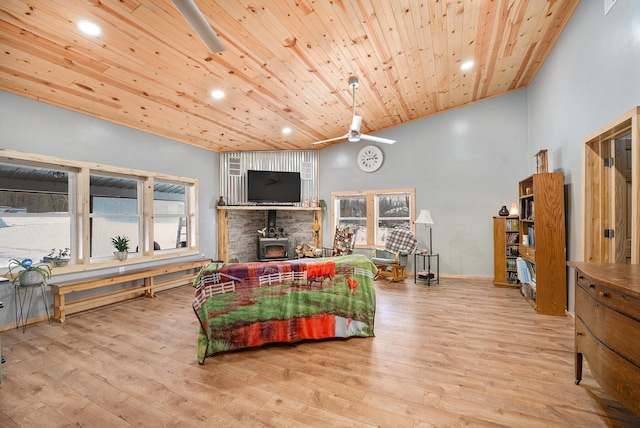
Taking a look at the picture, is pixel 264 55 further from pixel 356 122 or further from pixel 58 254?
pixel 58 254

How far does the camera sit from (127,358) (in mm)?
2520

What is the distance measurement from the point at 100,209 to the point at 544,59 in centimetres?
741

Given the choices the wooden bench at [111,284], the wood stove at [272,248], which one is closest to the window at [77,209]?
the wooden bench at [111,284]

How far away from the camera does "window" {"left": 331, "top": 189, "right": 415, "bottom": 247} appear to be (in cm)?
621

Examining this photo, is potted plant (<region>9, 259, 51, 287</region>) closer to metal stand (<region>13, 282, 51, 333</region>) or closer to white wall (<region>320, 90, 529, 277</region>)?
metal stand (<region>13, 282, 51, 333</region>)

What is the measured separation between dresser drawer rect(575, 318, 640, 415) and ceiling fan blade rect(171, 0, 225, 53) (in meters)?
2.90

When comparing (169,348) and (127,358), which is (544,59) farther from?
(127,358)

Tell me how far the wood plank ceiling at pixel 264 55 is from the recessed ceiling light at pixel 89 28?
53mm

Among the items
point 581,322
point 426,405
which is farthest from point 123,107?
point 581,322

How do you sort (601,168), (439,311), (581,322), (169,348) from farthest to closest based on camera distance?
(439,311), (601,168), (169,348), (581,322)

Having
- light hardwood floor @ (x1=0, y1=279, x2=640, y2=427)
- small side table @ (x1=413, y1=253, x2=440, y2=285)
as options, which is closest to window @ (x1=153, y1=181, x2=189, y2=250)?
light hardwood floor @ (x1=0, y1=279, x2=640, y2=427)

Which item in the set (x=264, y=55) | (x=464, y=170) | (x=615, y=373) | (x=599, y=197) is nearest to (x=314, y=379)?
(x=615, y=373)

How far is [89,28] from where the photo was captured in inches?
95.3

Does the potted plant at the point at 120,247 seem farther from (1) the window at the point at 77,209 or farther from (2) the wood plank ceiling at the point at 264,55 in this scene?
(2) the wood plank ceiling at the point at 264,55
